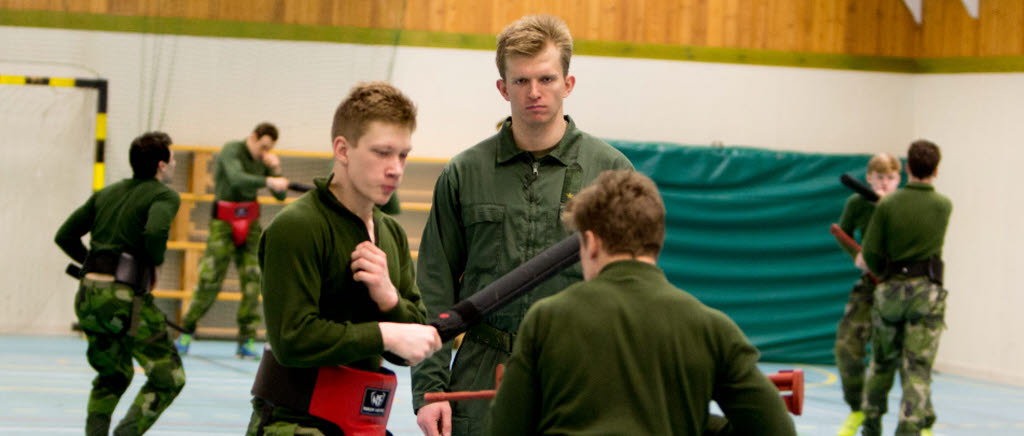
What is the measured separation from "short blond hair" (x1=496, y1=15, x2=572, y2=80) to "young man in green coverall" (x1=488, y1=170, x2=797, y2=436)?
989 mm

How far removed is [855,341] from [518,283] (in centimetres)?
610

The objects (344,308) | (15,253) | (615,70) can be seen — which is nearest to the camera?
(344,308)

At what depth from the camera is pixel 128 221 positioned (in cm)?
604

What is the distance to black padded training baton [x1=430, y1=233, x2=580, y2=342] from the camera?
2535 millimetres

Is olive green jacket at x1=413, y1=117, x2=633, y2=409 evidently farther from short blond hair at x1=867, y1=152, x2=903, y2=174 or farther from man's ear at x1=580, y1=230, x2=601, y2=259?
short blond hair at x1=867, y1=152, x2=903, y2=174

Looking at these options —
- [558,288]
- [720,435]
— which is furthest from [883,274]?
[720,435]

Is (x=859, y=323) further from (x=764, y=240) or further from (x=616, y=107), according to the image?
(x=616, y=107)

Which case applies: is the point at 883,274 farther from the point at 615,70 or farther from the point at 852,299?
the point at 615,70

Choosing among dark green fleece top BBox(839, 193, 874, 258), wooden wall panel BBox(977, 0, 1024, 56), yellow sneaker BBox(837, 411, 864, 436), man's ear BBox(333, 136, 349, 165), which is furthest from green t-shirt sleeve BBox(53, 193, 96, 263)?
wooden wall panel BBox(977, 0, 1024, 56)

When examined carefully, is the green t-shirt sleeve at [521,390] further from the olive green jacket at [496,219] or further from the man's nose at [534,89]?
the man's nose at [534,89]

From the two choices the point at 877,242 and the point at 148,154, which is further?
the point at 877,242

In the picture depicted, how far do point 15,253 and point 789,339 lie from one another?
26.6 ft

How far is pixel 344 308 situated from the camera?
268 centimetres

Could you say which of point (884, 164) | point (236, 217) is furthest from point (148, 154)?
point (884, 164)
